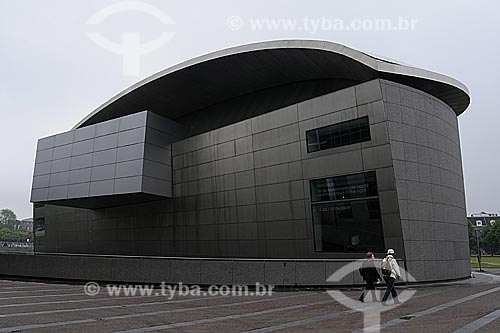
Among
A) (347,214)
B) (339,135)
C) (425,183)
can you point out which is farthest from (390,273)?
(339,135)

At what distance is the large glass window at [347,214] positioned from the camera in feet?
63.0

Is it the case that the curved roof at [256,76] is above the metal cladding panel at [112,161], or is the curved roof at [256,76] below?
above

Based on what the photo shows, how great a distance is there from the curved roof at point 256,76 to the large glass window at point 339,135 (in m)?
3.71

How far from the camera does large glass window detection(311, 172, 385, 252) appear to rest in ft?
63.0

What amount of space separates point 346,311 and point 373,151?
34.5ft

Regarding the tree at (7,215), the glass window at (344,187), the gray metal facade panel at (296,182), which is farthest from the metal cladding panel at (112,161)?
the tree at (7,215)

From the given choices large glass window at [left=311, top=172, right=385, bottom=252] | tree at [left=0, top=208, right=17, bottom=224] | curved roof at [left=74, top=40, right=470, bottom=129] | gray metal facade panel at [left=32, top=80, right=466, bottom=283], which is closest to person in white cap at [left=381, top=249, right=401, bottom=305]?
gray metal facade panel at [left=32, top=80, right=466, bottom=283]

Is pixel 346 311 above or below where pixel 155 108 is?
below

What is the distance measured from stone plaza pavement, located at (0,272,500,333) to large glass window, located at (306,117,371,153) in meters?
8.39

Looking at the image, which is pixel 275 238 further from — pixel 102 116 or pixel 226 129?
pixel 102 116

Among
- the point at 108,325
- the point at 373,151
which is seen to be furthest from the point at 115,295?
the point at 373,151

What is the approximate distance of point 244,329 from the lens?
8117mm

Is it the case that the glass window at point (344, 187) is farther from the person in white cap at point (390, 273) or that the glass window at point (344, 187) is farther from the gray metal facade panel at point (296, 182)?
the person in white cap at point (390, 273)

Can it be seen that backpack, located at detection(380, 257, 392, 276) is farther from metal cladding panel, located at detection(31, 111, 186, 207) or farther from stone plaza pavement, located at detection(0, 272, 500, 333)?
metal cladding panel, located at detection(31, 111, 186, 207)
